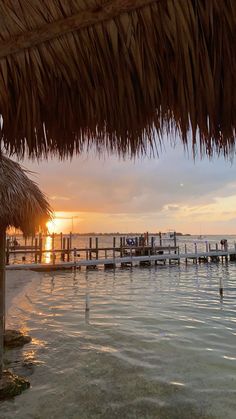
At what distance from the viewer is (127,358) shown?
7578mm

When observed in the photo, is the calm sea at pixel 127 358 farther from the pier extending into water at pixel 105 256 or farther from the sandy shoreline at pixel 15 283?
the pier extending into water at pixel 105 256

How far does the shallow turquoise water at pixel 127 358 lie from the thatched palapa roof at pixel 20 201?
2944 mm

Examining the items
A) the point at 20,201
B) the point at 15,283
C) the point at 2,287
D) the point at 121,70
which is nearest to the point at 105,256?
A: the point at 15,283

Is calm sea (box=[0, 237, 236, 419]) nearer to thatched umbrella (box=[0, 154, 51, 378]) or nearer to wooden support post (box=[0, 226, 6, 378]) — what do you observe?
wooden support post (box=[0, 226, 6, 378])

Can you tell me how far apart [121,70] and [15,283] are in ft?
63.7

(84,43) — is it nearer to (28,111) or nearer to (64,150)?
(28,111)

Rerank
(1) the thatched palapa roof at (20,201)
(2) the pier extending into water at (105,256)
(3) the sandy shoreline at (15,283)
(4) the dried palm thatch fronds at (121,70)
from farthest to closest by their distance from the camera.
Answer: (2) the pier extending into water at (105,256), (3) the sandy shoreline at (15,283), (1) the thatched palapa roof at (20,201), (4) the dried palm thatch fronds at (121,70)

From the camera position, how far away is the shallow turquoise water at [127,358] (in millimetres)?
5359

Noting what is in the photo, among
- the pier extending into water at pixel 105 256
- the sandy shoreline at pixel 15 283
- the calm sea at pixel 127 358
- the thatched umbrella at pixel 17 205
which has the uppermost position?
the thatched umbrella at pixel 17 205

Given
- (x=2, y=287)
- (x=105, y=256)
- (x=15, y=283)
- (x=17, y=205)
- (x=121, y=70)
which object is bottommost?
(x=15, y=283)

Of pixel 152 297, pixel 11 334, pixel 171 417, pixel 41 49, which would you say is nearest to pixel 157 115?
pixel 41 49

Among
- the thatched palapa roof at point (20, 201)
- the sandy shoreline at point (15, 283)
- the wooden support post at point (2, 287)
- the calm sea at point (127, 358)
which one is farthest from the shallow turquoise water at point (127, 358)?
the thatched palapa roof at point (20, 201)

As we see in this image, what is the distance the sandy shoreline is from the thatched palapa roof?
28.9 ft

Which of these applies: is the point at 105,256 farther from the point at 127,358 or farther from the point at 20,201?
the point at 20,201
